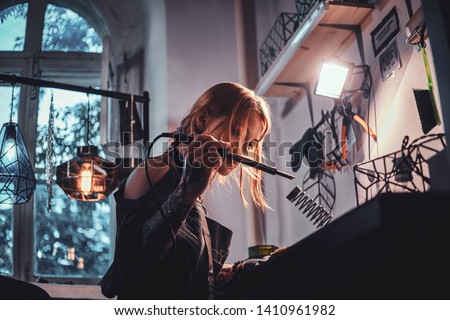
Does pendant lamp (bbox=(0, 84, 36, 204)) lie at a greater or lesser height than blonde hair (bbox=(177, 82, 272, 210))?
greater

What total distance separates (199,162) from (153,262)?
0.92 feet

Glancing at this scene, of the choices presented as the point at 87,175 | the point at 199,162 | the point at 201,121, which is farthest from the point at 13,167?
the point at 199,162

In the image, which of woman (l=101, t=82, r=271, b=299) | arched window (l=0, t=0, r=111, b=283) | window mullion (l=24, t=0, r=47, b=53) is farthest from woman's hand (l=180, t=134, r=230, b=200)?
window mullion (l=24, t=0, r=47, b=53)

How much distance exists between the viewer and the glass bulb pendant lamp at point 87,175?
331 cm

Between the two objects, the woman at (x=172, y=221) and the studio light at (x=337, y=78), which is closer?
the woman at (x=172, y=221)

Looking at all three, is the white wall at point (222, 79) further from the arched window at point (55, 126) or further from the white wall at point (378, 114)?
the arched window at point (55, 126)

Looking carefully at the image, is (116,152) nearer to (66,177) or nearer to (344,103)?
(66,177)

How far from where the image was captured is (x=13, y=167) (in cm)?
320

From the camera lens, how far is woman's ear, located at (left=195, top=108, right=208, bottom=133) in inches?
66.4

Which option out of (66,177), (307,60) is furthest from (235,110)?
(66,177)

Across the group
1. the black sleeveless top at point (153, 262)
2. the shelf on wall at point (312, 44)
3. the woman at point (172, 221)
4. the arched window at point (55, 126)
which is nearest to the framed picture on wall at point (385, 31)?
the shelf on wall at point (312, 44)

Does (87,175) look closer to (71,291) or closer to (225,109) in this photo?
(71,291)

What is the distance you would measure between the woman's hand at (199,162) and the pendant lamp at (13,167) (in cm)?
207

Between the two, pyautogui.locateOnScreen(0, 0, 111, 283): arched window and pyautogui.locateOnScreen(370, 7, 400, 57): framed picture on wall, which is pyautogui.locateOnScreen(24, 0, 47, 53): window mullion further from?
pyautogui.locateOnScreen(370, 7, 400, 57): framed picture on wall
